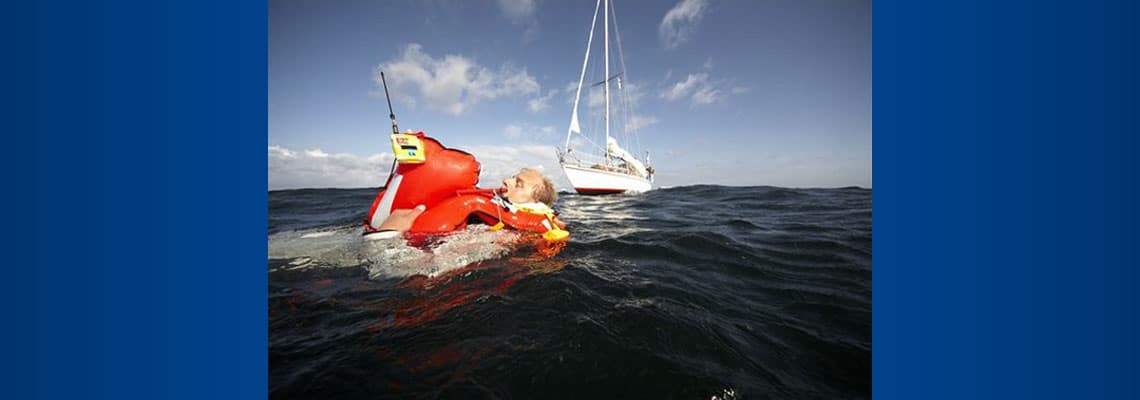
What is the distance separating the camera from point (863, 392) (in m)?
1.47

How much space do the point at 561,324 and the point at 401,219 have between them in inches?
124

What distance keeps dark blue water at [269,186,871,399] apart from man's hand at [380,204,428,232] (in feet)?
1.58

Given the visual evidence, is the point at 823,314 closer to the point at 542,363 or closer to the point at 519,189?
the point at 542,363

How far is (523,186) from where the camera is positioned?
5410mm

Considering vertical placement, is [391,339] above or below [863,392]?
above

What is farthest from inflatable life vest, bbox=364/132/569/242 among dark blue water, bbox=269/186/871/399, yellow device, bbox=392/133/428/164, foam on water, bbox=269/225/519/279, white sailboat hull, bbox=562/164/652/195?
white sailboat hull, bbox=562/164/652/195

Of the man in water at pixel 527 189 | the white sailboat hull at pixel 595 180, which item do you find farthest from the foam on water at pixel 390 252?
the white sailboat hull at pixel 595 180

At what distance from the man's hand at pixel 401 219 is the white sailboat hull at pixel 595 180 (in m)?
13.7

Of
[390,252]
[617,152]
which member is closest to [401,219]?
[390,252]

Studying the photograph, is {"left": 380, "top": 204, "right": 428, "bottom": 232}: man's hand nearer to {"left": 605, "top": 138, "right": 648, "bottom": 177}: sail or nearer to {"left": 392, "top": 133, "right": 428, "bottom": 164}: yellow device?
{"left": 392, "top": 133, "right": 428, "bottom": 164}: yellow device

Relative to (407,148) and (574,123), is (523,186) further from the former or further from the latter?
(574,123)

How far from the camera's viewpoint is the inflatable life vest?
403cm

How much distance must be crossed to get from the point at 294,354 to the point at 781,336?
106 inches

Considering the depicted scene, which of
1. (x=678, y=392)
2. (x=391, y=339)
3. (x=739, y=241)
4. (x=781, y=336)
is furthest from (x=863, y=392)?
(x=739, y=241)
